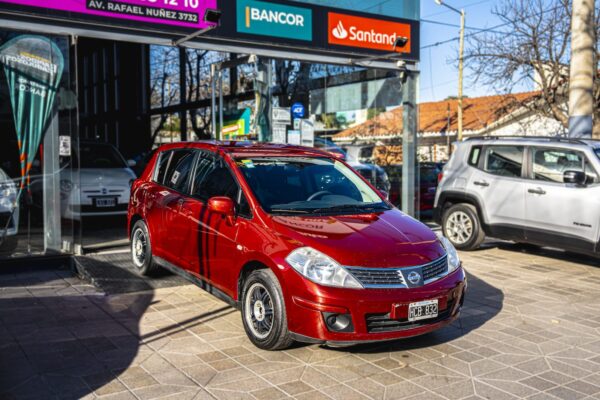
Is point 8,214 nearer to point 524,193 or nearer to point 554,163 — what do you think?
point 524,193

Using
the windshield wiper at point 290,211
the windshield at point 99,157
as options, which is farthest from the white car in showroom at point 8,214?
the windshield wiper at point 290,211

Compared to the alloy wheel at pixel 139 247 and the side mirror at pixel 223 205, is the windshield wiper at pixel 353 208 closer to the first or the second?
the side mirror at pixel 223 205

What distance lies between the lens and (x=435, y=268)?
16.7 ft

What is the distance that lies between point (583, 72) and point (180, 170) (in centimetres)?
742

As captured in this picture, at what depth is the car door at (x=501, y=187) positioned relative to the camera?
927cm

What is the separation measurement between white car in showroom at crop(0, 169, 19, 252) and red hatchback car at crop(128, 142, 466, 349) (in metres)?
2.28

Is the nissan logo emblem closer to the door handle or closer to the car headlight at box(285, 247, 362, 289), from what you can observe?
the car headlight at box(285, 247, 362, 289)

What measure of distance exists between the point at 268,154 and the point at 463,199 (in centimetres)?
501

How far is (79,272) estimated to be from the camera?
25.6 ft

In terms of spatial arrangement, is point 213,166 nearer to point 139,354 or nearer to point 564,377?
point 139,354

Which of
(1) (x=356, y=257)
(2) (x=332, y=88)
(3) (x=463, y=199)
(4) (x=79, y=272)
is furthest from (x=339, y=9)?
(1) (x=356, y=257)

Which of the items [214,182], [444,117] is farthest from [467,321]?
[444,117]

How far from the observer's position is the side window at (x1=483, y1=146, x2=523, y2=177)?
938 cm

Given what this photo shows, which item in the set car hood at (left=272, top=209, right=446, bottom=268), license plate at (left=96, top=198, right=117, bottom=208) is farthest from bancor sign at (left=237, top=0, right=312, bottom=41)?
car hood at (left=272, top=209, right=446, bottom=268)
